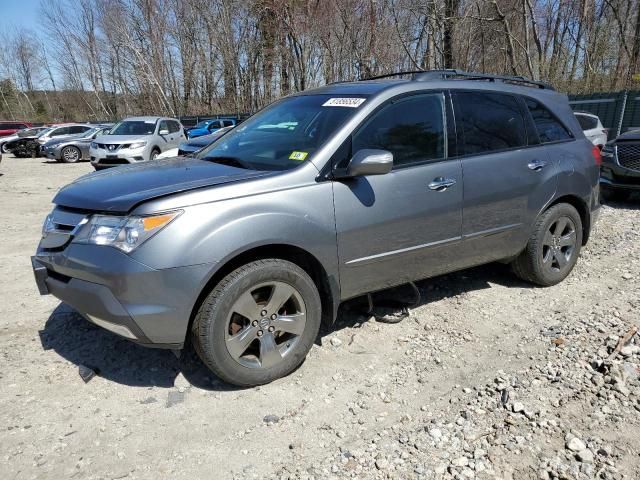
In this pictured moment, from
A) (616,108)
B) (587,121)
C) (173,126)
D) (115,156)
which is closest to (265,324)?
(587,121)

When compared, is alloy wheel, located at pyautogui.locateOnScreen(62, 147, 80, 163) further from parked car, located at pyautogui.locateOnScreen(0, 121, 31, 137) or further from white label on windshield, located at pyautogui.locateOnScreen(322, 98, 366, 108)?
white label on windshield, located at pyautogui.locateOnScreen(322, 98, 366, 108)

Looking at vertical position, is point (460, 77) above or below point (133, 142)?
above

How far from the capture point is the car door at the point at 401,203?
330 cm

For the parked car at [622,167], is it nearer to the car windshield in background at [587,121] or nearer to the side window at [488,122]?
the car windshield in background at [587,121]

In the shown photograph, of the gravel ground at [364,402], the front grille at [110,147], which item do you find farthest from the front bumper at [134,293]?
the front grille at [110,147]

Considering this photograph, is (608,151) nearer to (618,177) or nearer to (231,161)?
(618,177)

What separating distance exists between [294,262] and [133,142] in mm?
13551

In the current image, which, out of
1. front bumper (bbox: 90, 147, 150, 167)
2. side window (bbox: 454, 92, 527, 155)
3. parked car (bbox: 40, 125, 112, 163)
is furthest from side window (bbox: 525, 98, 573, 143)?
parked car (bbox: 40, 125, 112, 163)

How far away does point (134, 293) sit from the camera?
2.69 metres

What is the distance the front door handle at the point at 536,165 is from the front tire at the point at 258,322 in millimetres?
2265

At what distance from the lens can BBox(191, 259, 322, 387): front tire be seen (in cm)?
288

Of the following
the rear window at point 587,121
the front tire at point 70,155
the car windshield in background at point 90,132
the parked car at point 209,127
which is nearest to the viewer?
the rear window at point 587,121

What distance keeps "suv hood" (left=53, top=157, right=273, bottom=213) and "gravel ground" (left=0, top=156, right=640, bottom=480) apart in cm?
A: 116

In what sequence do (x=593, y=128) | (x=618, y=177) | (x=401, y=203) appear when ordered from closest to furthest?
(x=401, y=203), (x=618, y=177), (x=593, y=128)
